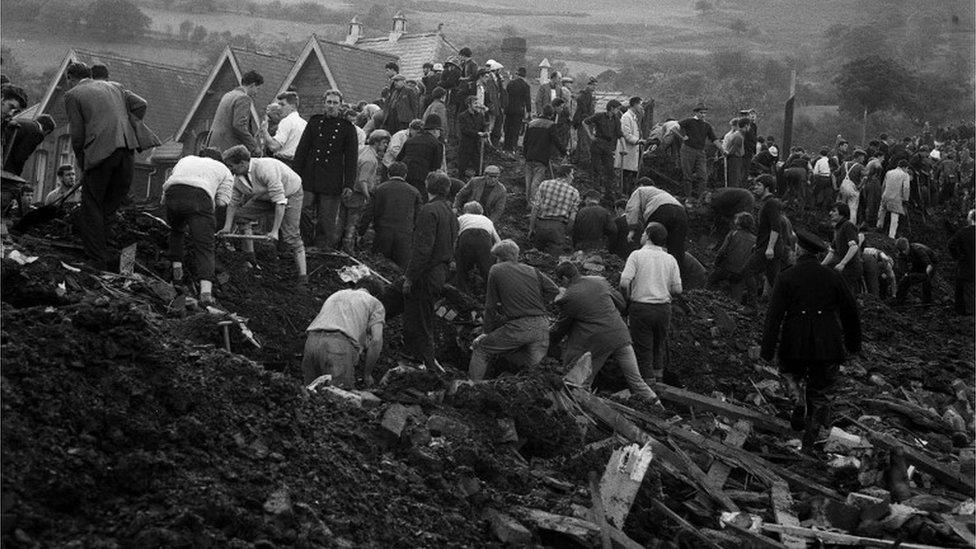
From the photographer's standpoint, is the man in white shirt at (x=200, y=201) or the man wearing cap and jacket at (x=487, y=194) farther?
the man wearing cap and jacket at (x=487, y=194)

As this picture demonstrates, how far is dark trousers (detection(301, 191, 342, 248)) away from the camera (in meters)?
15.0

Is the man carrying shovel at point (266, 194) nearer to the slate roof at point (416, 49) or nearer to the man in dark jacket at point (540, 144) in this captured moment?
the man in dark jacket at point (540, 144)

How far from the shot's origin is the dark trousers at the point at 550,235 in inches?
702

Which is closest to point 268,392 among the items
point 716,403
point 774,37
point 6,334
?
point 6,334

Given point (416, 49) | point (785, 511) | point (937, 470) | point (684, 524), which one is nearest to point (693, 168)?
point (937, 470)

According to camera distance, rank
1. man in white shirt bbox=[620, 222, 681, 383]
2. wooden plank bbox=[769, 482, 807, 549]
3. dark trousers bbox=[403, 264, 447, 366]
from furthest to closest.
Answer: man in white shirt bbox=[620, 222, 681, 383] < dark trousers bbox=[403, 264, 447, 366] < wooden plank bbox=[769, 482, 807, 549]

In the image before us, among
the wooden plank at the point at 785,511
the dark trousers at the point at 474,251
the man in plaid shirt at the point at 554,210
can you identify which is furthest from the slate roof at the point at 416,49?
the wooden plank at the point at 785,511

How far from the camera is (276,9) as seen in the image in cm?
11356

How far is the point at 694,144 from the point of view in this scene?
23.8m

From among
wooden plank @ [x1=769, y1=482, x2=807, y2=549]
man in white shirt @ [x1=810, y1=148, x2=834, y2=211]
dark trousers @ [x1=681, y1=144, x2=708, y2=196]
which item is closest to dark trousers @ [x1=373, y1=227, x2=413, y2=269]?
wooden plank @ [x1=769, y1=482, x2=807, y2=549]

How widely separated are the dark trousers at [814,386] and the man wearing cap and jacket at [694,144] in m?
12.7

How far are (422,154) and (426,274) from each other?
4051mm

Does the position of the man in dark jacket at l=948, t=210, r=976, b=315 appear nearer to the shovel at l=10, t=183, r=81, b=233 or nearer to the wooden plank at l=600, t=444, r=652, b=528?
the wooden plank at l=600, t=444, r=652, b=528

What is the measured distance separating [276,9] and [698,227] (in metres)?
94.6
